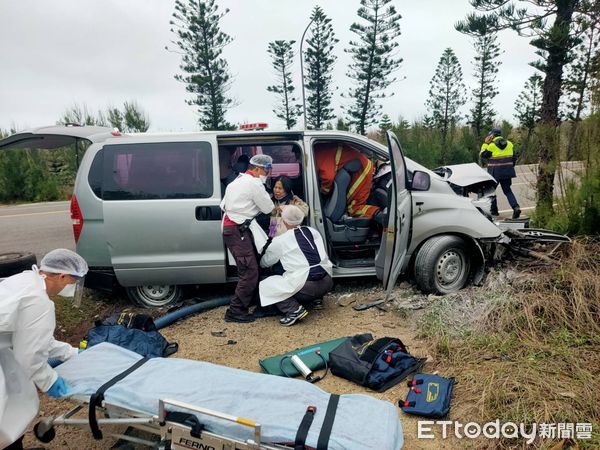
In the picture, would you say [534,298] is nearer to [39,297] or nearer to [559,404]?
[559,404]

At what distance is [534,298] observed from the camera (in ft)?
12.6

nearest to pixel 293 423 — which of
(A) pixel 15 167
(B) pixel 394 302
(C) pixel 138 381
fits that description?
(C) pixel 138 381

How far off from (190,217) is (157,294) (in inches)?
40.1

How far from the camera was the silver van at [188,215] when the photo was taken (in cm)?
419

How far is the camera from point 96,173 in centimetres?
425

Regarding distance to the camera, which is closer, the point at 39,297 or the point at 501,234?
the point at 39,297

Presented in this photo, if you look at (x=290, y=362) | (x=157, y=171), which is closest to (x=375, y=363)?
(x=290, y=362)

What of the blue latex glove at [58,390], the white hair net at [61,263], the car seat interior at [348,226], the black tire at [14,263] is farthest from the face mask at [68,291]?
the black tire at [14,263]

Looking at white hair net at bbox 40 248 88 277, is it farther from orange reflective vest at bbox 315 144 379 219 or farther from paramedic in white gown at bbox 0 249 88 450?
orange reflective vest at bbox 315 144 379 219

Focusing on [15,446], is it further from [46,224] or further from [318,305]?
[46,224]

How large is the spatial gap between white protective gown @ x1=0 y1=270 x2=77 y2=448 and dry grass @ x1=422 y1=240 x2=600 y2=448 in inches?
97.7

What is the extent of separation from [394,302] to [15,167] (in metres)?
17.8

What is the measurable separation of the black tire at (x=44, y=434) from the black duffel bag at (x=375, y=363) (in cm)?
188

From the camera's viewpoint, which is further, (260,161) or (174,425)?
(260,161)
